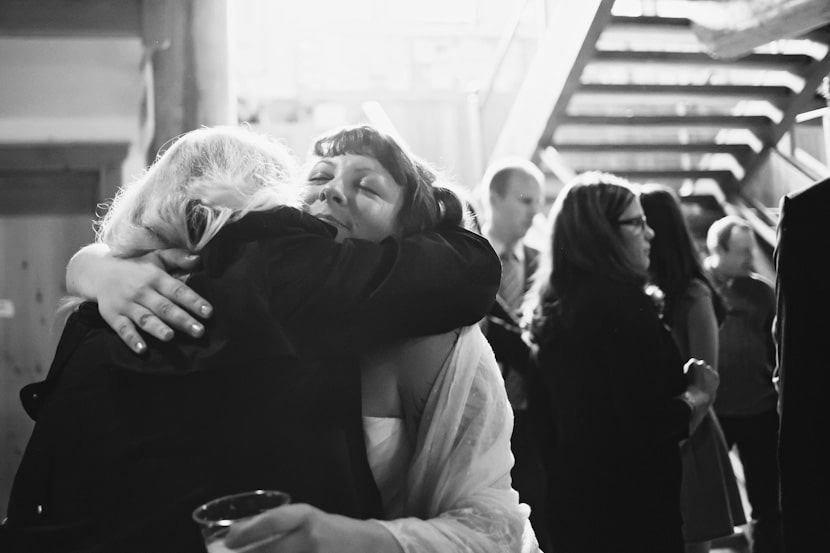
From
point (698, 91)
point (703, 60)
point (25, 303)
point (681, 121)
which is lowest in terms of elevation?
point (25, 303)

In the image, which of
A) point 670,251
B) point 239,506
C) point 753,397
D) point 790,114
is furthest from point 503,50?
point 239,506

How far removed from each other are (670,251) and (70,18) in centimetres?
354

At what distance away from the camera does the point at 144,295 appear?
109cm

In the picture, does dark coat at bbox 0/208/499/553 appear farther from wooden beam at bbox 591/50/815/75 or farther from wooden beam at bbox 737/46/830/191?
wooden beam at bbox 737/46/830/191

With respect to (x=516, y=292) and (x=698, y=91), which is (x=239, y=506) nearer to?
(x=516, y=292)

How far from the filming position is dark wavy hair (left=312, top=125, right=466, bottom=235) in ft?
4.57

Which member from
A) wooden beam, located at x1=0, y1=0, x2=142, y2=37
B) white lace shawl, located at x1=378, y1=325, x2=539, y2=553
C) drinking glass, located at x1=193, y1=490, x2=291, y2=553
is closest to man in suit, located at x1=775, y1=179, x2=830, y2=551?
white lace shawl, located at x1=378, y1=325, x2=539, y2=553

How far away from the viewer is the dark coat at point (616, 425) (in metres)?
2.10

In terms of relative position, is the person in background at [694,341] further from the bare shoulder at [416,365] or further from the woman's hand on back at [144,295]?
the woman's hand on back at [144,295]

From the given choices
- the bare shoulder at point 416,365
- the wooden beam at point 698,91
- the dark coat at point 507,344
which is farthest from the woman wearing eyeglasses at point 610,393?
the wooden beam at point 698,91

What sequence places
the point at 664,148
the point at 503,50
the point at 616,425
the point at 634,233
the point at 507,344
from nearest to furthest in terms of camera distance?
the point at 616,425 → the point at 634,233 → the point at 507,344 → the point at 664,148 → the point at 503,50

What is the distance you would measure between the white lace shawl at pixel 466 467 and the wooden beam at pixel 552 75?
423cm

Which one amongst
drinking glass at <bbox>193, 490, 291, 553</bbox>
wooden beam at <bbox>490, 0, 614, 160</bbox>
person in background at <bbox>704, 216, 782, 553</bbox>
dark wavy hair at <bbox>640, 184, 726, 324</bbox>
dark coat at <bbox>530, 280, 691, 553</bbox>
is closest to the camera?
drinking glass at <bbox>193, 490, 291, 553</bbox>

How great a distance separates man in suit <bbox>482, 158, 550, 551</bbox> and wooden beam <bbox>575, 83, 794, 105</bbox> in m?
2.61
